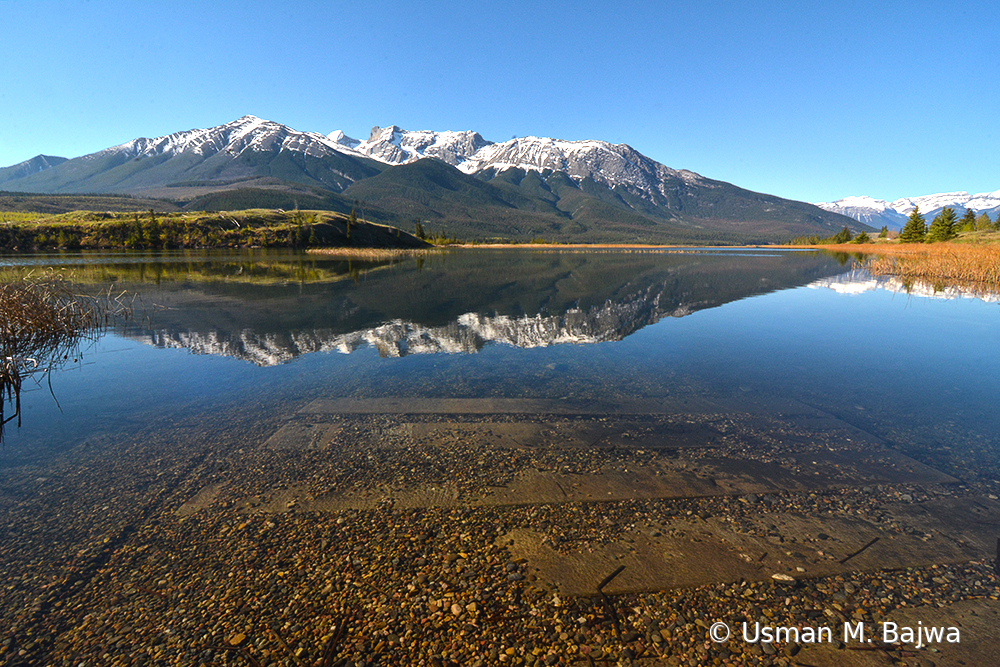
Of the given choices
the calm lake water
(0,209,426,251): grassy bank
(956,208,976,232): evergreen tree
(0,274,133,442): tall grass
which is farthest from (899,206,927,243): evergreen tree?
(0,274,133,442): tall grass

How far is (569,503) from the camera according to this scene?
751 cm

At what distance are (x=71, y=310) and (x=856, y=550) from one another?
29589 millimetres

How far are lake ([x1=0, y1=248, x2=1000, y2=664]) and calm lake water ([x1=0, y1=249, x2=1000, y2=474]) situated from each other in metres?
0.16

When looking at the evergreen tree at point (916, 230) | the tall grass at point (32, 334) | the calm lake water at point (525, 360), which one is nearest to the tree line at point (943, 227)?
the evergreen tree at point (916, 230)

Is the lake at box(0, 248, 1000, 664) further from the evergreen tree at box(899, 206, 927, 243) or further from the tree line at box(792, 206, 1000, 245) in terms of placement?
the evergreen tree at box(899, 206, 927, 243)

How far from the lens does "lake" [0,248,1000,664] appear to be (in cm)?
503

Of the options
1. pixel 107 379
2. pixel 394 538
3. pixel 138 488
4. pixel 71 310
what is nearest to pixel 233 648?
pixel 394 538

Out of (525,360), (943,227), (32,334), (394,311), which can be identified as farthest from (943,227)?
(32,334)

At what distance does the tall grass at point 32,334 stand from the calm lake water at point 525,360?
57 cm

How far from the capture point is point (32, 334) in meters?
16.9

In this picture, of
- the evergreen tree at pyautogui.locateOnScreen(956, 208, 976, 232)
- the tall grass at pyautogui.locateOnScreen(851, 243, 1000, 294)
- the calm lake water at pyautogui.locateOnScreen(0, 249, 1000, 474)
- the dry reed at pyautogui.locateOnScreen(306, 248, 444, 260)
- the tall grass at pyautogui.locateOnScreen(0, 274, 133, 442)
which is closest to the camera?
the calm lake water at pyautogui.locateOnScreen(0, 249, 1000, 474)

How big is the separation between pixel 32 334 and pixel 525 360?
20.3 metres

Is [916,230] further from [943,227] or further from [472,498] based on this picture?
[472,498]

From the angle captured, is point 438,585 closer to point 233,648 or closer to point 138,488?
point 233,648
